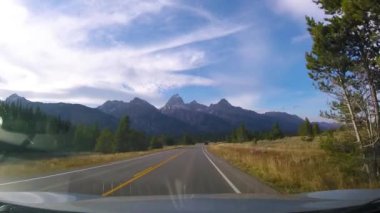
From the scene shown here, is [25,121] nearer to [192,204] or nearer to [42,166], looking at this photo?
[42,166]

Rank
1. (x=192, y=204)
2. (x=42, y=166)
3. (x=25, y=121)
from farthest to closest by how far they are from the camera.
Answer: (x=25, y=121) < (x=42, y=166) < (x=192, y=204)

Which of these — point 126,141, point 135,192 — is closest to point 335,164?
point 135,192

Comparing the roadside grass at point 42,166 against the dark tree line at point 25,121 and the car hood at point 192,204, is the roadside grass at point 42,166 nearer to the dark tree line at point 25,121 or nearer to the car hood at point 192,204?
the car hood at point 192,204

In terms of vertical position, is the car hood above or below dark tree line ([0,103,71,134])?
below

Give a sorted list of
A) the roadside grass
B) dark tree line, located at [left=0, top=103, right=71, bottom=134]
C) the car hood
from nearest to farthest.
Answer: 1. the car hood
2. the roadside grass
3. dark tree line, located at [left=0, top=103, right=71, bottom=134]

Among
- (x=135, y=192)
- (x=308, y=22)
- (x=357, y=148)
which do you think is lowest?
(x=135, y=192)

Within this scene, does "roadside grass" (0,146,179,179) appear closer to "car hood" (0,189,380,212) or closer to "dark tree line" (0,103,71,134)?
"car hood" (0,189,380,212)

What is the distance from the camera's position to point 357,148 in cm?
1723

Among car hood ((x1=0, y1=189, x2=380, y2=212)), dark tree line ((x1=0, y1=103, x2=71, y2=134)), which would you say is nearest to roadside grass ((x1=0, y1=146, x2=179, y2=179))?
car hood ((x1=0, y1=189, x2=380, y2=212))

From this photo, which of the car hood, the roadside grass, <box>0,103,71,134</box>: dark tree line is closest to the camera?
the car hood

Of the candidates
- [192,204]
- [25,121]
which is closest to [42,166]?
[192,204]

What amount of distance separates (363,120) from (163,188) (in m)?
7.67

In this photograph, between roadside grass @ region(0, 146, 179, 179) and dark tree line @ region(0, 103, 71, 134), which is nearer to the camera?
roadside grass @ region(0, 146, 179, 179)

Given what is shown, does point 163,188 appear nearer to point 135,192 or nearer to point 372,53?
point 135,192
